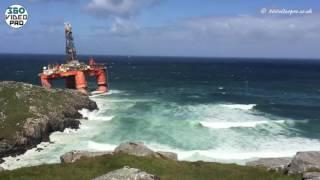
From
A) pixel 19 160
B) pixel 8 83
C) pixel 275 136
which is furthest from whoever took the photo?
Result: pixel 8 83

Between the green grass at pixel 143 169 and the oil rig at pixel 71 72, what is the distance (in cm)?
6555

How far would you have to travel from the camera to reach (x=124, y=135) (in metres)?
68.5

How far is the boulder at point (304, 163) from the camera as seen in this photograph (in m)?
32.2

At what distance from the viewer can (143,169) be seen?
33000 millimetres

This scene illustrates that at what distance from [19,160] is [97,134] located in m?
15.5

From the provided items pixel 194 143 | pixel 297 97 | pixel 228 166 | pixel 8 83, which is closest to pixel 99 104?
pixel 8 83

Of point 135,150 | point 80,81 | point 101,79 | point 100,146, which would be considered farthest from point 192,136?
point 101,79

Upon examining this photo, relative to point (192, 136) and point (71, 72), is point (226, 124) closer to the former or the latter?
point (192, 136)

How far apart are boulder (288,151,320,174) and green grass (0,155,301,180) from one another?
3.26 feet

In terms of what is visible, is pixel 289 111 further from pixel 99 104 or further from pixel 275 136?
pixel 99 104

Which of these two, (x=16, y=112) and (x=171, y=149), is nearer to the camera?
(x=171, y=149)

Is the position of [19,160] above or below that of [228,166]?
below

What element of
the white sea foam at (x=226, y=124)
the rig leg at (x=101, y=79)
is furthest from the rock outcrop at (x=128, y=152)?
the rig leg at (x=101, y=79)

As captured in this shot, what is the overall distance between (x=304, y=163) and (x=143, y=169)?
11308 mm
